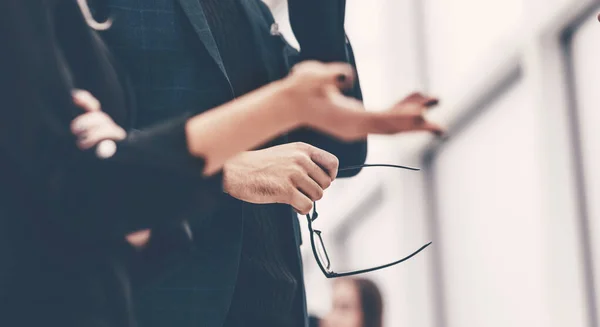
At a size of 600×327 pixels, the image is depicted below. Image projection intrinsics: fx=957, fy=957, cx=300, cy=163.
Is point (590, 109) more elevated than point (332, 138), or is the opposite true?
point (590, 109)

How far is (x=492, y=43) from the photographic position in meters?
3.74

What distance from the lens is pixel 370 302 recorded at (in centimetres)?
340

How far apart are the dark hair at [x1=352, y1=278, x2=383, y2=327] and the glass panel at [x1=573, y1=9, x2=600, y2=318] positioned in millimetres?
754

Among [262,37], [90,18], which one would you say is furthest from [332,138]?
[90,18]

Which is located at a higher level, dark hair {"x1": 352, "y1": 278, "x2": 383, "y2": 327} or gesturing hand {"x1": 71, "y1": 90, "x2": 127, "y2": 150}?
gesturing hand {"x1": 71, "y1": 90, "x2": 127, "y2": 150}

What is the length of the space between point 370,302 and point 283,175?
9.10ft

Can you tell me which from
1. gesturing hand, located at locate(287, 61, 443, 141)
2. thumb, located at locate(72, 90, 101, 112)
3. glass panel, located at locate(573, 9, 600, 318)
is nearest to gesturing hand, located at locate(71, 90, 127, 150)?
thumb, located at locate(72, 90, 101, 112)

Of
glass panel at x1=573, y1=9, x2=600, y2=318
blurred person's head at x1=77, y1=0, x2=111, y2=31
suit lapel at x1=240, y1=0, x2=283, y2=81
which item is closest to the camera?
blurred person's head at x1=77, y1=0, x2=111, y2=31

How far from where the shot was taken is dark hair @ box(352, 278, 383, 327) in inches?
133

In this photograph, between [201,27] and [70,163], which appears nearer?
[70,163]

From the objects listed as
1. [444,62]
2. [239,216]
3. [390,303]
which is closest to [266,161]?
[239,216]

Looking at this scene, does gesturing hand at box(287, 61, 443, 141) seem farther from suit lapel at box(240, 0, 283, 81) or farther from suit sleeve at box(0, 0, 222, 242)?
suit lapel at box(240, 0, 283, 81)

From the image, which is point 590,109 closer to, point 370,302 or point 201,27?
point 370,302

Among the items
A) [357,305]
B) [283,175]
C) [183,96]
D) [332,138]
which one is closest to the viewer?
[283,175]
